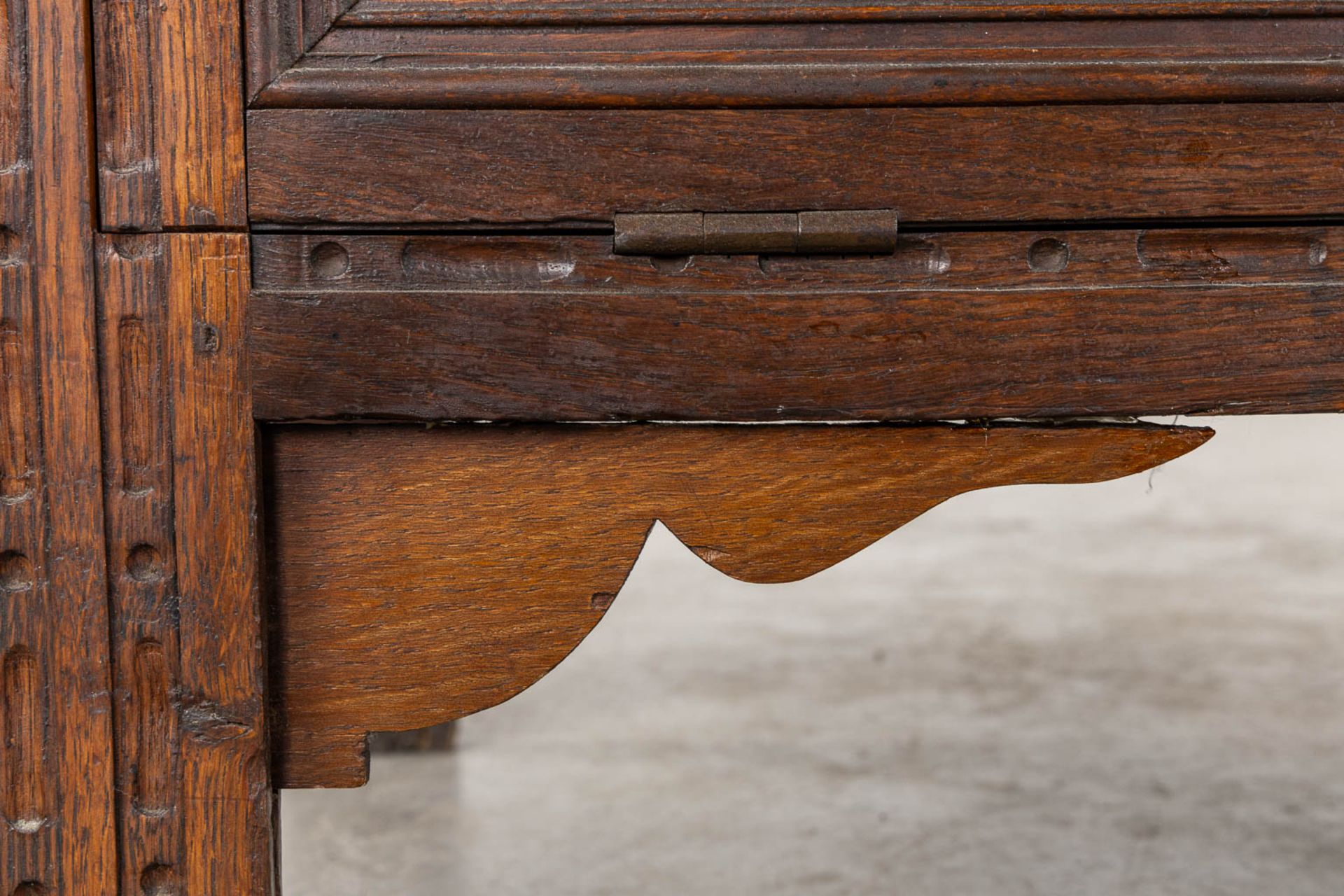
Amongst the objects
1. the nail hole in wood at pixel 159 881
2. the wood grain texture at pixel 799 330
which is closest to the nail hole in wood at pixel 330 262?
the wood grain texture at pixel 799 330

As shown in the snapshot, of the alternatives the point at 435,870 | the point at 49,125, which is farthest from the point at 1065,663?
the point at 49,125

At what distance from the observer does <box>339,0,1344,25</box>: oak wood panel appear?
619mm

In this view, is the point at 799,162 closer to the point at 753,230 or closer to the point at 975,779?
the point at 753,230

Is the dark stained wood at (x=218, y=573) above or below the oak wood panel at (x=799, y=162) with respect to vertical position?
below

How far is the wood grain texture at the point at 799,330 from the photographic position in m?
0.62

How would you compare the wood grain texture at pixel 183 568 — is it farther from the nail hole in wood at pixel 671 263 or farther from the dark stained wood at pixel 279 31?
the nail hole in wood at pixel 671 263

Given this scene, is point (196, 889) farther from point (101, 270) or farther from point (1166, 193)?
point (1166, 193)

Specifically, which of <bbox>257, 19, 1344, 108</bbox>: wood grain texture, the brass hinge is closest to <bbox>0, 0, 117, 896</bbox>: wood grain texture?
<bbox>257, 19, 1344, 108</bbox>: wood grain texture

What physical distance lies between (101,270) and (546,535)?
247 millimetres

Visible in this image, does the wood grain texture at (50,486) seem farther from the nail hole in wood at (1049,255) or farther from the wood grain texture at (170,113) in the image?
the nail hole in wood at (1049,255)

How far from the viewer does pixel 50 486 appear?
0.62 m

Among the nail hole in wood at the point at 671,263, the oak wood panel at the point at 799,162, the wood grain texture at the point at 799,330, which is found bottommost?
the wood grain texture at the point at 799,330

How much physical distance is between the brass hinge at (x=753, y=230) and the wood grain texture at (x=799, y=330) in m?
0.01

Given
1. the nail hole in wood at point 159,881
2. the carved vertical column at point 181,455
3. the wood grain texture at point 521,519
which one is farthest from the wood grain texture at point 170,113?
the nail hole in wood at point 159,881
